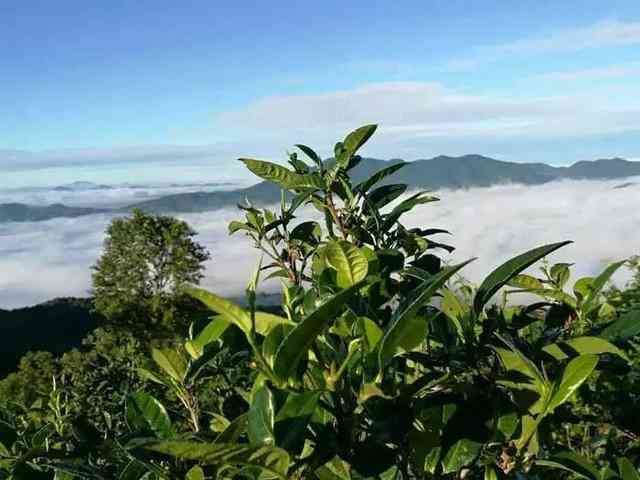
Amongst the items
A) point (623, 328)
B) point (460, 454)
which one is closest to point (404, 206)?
point (623, 328)

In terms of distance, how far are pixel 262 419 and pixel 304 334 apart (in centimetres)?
16

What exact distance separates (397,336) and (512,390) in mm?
416

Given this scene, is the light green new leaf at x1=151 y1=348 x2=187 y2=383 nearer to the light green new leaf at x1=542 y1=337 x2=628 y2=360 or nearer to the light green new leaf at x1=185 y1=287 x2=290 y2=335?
the light green new leaf at x1=185 y1=287 x2=290 y2=335

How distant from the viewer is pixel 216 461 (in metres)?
0.92

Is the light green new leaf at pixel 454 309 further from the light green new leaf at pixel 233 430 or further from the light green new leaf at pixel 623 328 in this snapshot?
the light green new leaf at pixel 233 430

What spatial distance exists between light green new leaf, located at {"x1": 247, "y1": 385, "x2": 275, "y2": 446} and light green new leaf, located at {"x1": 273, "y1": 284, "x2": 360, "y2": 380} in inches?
1.7

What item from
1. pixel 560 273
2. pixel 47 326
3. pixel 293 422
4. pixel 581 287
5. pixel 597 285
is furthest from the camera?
pixel 47 326

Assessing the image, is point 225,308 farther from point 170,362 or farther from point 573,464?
point 573,464

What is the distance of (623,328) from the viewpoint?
58.3 inches

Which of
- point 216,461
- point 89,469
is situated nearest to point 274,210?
point 89,469

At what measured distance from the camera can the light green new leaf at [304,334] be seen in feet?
3.10

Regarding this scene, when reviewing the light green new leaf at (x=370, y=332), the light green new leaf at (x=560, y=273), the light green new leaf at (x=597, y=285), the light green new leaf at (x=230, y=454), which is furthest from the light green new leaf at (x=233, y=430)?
the light green new leaf at (x=560, y=273)

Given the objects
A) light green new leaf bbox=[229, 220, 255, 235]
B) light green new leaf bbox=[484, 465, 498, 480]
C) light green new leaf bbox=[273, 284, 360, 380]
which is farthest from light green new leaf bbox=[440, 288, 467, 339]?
light green new leaf bbox=[229, 220, 255, 235]

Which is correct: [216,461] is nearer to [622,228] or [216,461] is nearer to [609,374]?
[609,374]
